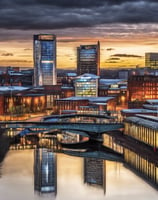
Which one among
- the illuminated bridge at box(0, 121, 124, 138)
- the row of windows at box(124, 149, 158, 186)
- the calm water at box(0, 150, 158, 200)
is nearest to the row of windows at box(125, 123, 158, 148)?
the illuminated bridge at box(0, 121, 124, 138)

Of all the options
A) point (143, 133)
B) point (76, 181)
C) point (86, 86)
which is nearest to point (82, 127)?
point (143, 133)

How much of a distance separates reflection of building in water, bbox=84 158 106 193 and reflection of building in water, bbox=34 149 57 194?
138 inches

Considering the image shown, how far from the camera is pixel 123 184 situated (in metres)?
44.1

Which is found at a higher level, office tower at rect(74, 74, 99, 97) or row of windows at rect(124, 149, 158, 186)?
office tower at rect(74, 74, 99, 97)

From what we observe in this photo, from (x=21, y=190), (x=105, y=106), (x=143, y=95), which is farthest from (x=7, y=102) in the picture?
(x=21, y=190)

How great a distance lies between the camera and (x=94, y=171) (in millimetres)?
49875

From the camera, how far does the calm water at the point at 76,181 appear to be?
4022 cm

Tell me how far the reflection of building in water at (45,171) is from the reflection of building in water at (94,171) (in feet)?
11.5

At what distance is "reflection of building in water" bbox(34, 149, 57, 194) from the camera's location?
43406 mm

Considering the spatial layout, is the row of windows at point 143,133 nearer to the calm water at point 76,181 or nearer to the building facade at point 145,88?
the calm water at point 76,181

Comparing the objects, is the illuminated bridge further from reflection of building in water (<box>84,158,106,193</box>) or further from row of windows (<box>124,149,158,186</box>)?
reflection of building in water (<box>84,158,106,193</box>)

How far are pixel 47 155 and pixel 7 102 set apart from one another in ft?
198

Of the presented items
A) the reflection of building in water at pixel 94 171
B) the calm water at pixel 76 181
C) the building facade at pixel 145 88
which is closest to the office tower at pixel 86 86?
the building facade at pixel 145 88

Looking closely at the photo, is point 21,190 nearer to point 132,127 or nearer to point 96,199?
point 96,199
